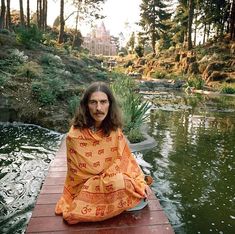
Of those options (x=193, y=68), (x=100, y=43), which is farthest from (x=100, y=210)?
(x=100, y=43)

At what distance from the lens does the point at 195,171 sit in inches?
222

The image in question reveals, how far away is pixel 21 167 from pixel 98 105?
3.21m

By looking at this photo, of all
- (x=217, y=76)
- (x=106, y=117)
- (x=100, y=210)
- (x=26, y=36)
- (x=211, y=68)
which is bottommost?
(x=100, y=210)

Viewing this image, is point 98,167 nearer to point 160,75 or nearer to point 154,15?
point 160,75

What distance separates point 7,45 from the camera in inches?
572

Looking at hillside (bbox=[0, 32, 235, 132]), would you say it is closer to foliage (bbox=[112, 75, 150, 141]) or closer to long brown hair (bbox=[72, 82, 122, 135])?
foliage (bbox=[112, 75, 150, 141])

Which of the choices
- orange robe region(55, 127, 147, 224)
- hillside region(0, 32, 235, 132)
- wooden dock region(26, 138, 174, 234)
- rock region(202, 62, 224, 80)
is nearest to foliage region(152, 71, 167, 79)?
hillside region(0, 32, 235, 132)

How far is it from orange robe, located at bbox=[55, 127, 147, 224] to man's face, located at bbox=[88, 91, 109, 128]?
0.49 ft

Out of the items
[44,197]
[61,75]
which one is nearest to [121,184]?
[44,197]

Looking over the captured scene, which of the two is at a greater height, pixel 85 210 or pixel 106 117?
pixel 106 117

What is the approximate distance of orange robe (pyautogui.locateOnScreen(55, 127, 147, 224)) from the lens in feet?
8.86

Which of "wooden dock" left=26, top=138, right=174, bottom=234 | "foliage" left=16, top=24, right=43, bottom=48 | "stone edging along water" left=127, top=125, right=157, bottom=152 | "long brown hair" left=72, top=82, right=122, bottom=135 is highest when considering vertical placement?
"foliage" left=16, top=24, right=43, bottom=48

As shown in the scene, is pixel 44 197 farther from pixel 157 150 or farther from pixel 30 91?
pixel 30 91

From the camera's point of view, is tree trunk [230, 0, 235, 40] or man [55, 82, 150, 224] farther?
tree trunk [230, 0, 235, 40]
